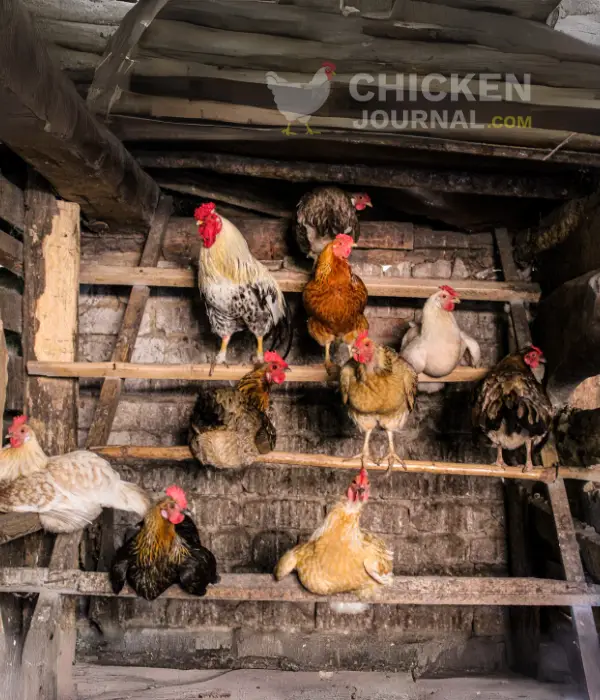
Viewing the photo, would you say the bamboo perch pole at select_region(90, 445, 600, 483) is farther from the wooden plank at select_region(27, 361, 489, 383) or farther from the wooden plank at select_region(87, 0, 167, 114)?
the wooden plank at select_region(87, 0, 167, 114)

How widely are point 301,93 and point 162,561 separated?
1489 millimetres

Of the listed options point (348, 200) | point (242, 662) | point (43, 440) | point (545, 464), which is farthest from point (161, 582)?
point (348, 200)

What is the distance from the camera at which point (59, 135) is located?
1.60 metres

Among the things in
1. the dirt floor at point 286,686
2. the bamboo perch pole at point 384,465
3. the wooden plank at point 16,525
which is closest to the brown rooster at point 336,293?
the bamboo perch pole at point 384,465

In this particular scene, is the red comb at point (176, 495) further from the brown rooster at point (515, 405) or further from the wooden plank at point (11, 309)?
the brown rooster at point (515, 405)

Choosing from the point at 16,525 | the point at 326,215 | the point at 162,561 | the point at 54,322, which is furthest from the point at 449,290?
the point at 16,525

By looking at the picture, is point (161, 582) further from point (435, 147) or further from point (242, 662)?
point (435, 147)

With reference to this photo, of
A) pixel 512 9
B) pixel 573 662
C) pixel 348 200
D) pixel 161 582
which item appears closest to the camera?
pixel 512 9

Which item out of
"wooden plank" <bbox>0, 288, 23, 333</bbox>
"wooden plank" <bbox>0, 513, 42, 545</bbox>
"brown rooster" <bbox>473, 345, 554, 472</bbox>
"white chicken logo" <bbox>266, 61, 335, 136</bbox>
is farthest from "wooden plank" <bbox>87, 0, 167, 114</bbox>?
"brown rooster" <bbox>473, 345, 554, 472</bbox>

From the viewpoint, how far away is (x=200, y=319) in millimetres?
2828

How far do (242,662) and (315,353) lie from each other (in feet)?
4.71

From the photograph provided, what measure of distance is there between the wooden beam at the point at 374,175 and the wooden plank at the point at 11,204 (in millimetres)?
468

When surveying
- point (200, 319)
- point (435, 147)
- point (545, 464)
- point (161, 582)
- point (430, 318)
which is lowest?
point (161, 582)

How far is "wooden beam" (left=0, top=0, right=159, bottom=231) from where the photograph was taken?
4.18 ft
